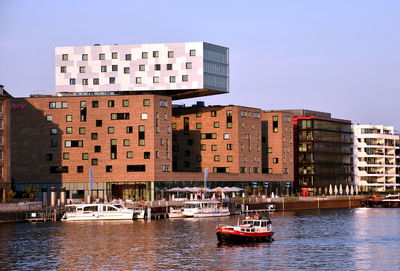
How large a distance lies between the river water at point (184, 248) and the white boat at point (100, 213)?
1300 centimetres

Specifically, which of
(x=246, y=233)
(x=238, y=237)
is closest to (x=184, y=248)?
(x=238, y=237)

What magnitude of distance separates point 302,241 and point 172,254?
73.2 feet

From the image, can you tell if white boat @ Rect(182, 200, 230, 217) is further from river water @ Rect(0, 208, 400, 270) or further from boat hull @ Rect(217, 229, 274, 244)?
boat hull @ Rect(217, 229, 274, 244)

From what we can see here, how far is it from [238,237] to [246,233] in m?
1.07

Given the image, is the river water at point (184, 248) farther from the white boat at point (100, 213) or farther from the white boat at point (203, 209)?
the white boat at point (203, 209)

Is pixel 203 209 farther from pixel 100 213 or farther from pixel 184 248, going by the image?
pixel 184 248

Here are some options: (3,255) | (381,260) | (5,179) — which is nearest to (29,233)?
(3,255)

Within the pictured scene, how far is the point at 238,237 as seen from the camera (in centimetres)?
10938

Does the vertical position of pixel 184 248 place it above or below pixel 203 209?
below

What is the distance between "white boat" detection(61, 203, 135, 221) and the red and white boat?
51.1 metres

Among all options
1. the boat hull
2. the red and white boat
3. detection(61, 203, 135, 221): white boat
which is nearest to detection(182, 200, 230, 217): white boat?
detection(61, 203, 135, 221): white boat

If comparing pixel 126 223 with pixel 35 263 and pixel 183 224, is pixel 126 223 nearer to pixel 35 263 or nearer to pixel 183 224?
pixel 183 224

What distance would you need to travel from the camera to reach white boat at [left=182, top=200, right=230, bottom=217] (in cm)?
17212

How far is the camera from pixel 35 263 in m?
90.9
